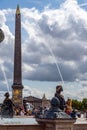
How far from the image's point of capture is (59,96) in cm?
1255

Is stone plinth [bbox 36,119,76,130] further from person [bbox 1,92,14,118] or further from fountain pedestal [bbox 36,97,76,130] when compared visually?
person [bbox 1,92,14,118]

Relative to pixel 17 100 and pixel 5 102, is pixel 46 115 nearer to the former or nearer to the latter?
pixel 5 102

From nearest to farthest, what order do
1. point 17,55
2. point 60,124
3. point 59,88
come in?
point 60,124 < point 59,88 < point 17,55

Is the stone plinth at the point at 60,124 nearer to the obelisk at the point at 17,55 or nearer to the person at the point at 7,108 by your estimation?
the person at the point at 7,108

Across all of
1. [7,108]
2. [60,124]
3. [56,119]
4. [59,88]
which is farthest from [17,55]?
[56,119]

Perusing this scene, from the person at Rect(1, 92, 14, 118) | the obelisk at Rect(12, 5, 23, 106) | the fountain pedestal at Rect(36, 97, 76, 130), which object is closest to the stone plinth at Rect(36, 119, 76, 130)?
the fountain pedestal at Rect(36, 97, 76, 130)

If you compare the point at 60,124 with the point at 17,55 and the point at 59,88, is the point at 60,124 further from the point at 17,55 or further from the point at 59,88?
the point at 17,55

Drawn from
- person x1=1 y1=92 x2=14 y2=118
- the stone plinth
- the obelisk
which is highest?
the obelisk

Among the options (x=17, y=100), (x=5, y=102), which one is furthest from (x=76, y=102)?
(x=5, y=102)

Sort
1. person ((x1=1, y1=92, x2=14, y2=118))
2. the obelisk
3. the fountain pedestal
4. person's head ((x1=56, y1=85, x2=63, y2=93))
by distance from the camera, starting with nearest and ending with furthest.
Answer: the fountain pedestal → person's head ((x1=56, y1=85, x2=63, y2=93)) → person ((x1=1, y1=92, x2=14, y2=118)) → the obelisk

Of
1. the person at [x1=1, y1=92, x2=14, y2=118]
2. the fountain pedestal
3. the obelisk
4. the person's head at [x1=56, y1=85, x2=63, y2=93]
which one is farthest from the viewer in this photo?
the obelisk

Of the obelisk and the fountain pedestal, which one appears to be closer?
the fountain pedestal

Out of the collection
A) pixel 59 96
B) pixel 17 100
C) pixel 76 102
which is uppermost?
pixel 76 102

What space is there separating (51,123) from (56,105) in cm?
52
